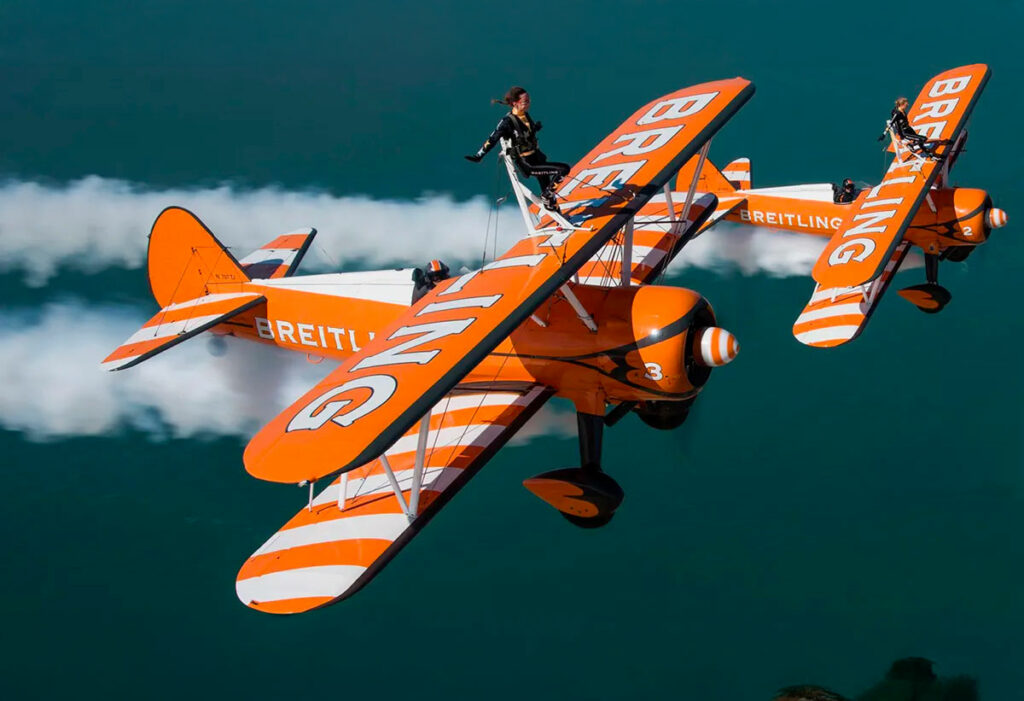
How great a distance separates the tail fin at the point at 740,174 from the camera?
62.6ft

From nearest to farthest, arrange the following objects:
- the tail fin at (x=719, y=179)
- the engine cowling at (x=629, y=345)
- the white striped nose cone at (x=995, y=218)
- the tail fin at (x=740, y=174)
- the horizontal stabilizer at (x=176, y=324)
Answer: the engine cowling at (x=629, y=345) → the horizontal stabilizer at (x=176, y=324) → the white striped nose cone at (x=995, y=218) → the tail fin at (x=719, y=179) → the tail fin at (x=740, y=174)

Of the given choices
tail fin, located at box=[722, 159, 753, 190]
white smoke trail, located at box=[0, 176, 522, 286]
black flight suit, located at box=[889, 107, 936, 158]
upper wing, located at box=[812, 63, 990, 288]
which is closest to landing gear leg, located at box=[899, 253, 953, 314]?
upper wing, located at box=[812, 63, 990, 288]

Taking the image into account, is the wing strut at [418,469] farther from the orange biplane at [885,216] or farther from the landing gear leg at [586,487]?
the orange biplane at [885,216]

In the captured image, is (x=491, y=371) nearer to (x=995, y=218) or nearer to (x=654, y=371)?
(x=654, y=371)

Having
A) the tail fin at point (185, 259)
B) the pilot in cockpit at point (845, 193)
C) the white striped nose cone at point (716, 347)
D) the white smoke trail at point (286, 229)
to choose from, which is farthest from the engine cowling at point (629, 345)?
the pilot in cockpit at point (845, 193)

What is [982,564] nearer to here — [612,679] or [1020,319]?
[612,679]

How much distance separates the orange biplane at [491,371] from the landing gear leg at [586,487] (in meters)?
0.02

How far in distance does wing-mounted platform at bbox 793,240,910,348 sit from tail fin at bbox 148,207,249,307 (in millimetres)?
7799

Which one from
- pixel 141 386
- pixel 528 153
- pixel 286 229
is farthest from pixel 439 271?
pixel 286 229

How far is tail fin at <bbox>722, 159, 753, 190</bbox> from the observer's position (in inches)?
752

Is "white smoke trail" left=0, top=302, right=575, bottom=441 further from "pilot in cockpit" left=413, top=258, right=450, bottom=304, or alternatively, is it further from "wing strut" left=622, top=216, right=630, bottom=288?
"wing strut" left=622, top=216, right=630, bottom=288

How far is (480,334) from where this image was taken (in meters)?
9.05

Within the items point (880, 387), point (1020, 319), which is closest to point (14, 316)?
point (880, 387)

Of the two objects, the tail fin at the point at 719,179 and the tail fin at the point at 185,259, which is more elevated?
the tail fin at the point at 719,179
